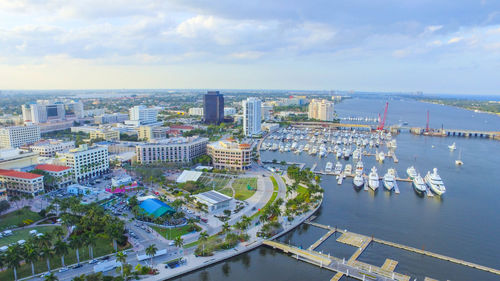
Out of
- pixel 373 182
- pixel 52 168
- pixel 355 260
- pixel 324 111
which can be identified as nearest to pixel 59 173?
pixel 52 168

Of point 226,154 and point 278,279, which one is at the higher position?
point 226,154

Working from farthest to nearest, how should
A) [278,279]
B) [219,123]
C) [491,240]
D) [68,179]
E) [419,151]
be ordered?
[219,123] < [419,151] < [68,179] < [491,240] < [278,279]

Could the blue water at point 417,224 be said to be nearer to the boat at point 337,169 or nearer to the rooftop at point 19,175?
the boat at point 337,169

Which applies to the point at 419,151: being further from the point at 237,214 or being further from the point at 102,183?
the point at 102,183

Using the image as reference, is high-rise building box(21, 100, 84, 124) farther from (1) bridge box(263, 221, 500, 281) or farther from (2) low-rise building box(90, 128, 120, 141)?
(1) bridge box(263, 221, 500, 281)

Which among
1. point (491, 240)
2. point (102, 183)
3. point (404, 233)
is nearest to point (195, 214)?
point (102, 183)

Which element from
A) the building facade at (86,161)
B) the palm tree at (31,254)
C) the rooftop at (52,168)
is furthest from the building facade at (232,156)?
the palm tree at (31,254)

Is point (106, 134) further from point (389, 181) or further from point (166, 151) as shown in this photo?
point (389, 181)
